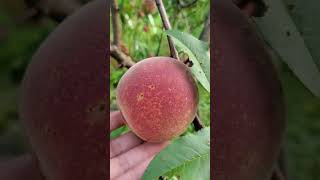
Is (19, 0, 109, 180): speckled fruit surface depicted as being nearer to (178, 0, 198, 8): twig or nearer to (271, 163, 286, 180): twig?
(178, 0, 198, 8): twig

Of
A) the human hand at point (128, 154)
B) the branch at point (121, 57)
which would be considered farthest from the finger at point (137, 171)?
the branch at point (121, 57)

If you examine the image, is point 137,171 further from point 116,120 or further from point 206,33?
point 206,33

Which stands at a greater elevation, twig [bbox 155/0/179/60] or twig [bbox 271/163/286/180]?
twig [bbox 155/0/179/60]

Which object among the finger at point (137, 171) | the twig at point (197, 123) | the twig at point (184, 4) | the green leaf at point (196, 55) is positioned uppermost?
the twig at point (184, 4)

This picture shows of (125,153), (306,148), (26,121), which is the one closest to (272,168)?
(306,148)

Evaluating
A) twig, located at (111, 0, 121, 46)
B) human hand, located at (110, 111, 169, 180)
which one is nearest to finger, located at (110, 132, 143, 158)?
human hand, located at (110, 111, 169, 180)

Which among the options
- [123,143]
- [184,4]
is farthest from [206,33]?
[123,143]

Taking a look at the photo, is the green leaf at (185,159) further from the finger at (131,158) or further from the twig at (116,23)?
the twig at (116,23)
